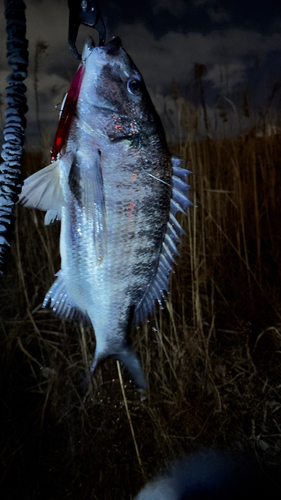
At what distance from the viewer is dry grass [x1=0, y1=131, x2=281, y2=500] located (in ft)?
4.29

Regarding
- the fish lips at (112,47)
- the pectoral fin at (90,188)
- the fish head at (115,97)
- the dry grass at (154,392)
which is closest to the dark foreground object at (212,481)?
the dry grass at (154,392)

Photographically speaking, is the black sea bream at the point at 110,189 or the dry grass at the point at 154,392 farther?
the dry grass at the point at 154,392

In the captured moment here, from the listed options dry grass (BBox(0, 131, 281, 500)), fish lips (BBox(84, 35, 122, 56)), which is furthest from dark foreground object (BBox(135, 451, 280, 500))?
fish lips (BBox(84, 35, 122, 56))

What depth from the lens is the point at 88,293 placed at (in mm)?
566

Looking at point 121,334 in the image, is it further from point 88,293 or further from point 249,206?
point 249,206

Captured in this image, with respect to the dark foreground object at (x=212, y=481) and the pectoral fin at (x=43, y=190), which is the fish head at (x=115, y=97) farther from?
the dark foreground object at (x=212, y=481)

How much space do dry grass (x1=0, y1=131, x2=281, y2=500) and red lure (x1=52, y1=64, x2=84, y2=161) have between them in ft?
2.35

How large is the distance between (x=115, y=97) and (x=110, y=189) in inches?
6.1

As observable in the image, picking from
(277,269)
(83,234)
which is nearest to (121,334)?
(83,234)

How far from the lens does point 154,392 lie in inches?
59.0

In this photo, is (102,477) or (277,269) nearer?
(102,477)

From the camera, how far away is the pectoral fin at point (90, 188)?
0.50 metres

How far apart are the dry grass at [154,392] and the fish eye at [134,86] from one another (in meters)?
0.73

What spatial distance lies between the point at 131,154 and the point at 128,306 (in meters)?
0.26
